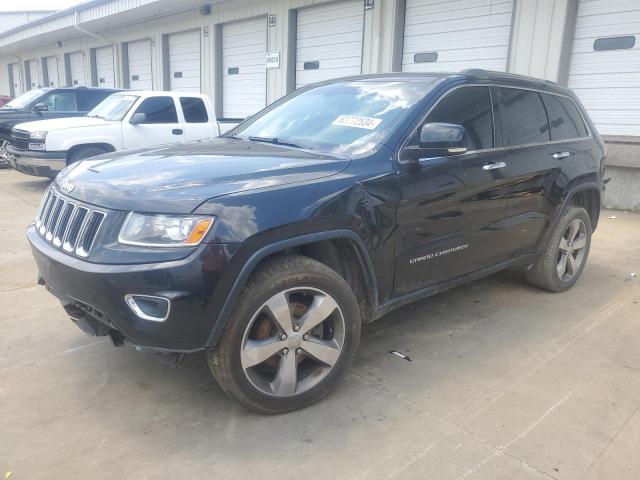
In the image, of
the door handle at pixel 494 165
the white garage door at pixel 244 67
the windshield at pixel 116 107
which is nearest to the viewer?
the door handle at pixel 494 165

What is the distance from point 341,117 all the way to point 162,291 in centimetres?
178

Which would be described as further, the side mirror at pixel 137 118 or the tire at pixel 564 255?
the side mirror at pixel 137 118

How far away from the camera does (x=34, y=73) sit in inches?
1236

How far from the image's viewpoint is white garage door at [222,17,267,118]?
48.5 ft

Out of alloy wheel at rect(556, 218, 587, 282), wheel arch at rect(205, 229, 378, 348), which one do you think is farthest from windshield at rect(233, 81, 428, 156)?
alloy wheel at rect(556, 218, 587, 282)

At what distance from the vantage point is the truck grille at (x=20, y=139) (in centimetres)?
916

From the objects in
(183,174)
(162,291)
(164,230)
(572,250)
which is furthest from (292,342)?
(572,250)

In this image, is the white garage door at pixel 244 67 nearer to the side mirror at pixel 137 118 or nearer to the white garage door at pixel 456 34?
the white garage door at pixel 456 34

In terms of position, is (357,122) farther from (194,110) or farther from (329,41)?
(329,41)

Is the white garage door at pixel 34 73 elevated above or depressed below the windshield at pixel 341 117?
above

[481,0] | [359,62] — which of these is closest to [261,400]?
[481,0]

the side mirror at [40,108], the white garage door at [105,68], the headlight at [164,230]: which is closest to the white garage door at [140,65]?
the white garage door at [105,68]

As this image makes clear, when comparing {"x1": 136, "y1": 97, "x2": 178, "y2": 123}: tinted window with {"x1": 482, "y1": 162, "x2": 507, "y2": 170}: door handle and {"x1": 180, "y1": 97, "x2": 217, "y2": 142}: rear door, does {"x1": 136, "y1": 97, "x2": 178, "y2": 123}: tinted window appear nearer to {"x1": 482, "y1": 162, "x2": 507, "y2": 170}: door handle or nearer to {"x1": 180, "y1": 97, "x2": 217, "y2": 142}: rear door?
{"x1": 180, "y1": 97, "x2": 217, "y2": 142}: rear door

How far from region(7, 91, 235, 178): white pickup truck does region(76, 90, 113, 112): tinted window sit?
2.13 metres
